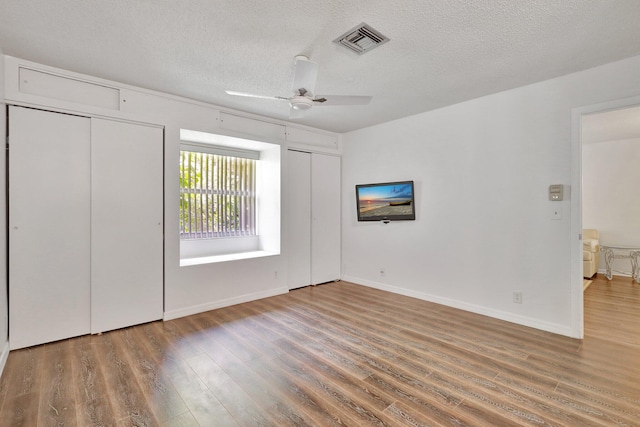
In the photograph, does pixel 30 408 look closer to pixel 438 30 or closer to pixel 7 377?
pixel 7 377

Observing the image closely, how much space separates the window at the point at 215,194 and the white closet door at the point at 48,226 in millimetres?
1439

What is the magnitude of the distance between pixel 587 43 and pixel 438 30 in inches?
53.9

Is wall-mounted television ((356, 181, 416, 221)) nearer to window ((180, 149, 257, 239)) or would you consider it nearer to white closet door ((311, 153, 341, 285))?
white closet door ((311, 153, 341, 285))

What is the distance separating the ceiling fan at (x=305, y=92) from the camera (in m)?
2.48

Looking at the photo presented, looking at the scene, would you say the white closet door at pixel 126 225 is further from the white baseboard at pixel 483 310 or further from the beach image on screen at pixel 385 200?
the white baseboard at pixel 483 310

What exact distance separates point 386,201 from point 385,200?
27 millimetres

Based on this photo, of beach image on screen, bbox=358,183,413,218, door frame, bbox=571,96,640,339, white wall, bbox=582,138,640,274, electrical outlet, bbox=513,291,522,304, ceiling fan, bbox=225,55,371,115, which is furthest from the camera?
white wall, bbox=582,138,640,274

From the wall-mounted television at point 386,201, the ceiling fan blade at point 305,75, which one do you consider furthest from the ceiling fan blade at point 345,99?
the wall-mounted television at point 386,201

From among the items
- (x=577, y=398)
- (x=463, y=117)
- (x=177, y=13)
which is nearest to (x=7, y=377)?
(x=177, y=13)

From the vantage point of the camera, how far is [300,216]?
518cm

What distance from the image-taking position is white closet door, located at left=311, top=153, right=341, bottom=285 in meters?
5.38

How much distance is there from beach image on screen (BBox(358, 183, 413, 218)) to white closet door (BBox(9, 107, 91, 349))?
Answer: 3.87 metres

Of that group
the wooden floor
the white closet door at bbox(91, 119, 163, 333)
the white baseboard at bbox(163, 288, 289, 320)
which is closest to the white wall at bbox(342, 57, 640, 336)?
the wooden floor

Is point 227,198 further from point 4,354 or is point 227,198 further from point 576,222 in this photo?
point 576,222
